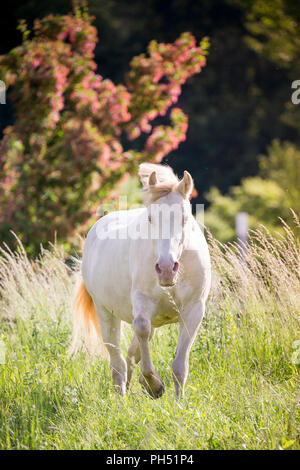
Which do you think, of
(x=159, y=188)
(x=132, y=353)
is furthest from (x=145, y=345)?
(x=159, y=188)

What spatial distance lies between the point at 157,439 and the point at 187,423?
1.00 ft

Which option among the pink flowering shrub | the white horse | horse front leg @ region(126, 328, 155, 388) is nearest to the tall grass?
horse front leg @ region(126, 328, 155, 388)

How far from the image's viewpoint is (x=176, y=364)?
14.2 feet

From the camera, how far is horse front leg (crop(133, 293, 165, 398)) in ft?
14.1

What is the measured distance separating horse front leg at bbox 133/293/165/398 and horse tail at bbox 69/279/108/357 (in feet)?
4.56

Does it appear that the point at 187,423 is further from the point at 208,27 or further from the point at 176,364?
the point at 208,27

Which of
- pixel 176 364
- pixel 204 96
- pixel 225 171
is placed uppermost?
pixel 176 364

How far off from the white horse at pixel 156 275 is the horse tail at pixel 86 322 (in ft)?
1.58

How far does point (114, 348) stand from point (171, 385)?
2.47 ft

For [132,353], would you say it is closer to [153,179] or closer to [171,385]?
[171,385]

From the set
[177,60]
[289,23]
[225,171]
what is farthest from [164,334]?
[225,171]

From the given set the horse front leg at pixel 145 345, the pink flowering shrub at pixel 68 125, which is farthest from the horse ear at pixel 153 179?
the pink flowering shrub at pixel 68 125

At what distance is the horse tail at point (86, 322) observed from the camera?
574 centimetres

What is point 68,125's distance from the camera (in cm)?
959
